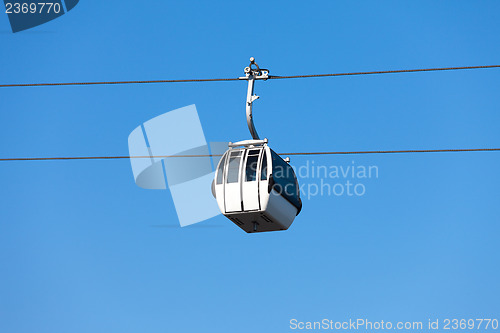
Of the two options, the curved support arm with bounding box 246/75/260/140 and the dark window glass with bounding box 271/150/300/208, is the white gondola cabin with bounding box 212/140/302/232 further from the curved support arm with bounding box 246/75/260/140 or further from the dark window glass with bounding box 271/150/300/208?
the curved support arm with bounding box 246/75/260/140

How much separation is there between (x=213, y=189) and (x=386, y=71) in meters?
4.15

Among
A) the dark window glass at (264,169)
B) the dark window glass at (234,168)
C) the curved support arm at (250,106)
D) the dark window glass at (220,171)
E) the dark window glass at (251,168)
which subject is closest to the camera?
the dark window glass at (264,169)

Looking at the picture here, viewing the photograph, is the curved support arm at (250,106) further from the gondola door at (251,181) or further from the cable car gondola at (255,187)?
the gondola door at (251,181)

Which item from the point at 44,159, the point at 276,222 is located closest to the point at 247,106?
the point at 276,222

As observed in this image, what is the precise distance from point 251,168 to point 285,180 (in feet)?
2.56

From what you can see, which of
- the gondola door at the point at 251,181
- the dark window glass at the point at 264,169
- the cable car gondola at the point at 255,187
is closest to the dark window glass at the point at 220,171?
the cable car gondola at the point at 255,187

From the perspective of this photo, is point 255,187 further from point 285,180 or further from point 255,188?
point 285,180

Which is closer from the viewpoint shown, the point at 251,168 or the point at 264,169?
the point at 264,169

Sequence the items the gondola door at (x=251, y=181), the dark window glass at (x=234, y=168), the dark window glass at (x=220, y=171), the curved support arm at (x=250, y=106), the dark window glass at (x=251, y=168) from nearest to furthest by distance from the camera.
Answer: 1. the gondola door at (x=251, y=181)
2. the dark window glass at (x=251, y=168)
3. the dark window glass at (x=234, y=168)
4. the dark window glass at (x=220, y=171)
5. the curved support arm at (x=250, y=106)

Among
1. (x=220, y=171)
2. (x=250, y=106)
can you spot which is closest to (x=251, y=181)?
(x=220, y=171)

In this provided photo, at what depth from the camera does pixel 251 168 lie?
24547 mm

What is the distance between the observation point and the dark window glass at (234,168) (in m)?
24.6

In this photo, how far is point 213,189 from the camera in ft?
81.7

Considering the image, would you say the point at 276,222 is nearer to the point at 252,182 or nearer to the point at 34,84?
the point at 252,182
